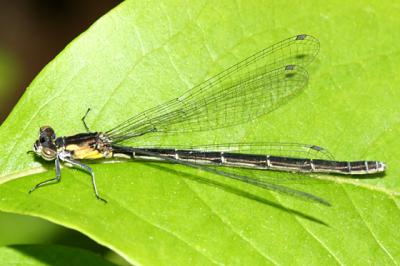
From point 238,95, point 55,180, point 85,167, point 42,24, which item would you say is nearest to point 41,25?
point 42,24

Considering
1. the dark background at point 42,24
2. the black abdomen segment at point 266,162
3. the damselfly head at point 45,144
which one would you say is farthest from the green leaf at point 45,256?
the dark background at point 42,24

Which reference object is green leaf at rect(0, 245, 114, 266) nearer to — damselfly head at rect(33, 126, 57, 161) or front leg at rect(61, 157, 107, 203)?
front leg at rect(61, 157, 107, 203)

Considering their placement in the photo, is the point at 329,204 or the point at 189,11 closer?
the point at 329,204

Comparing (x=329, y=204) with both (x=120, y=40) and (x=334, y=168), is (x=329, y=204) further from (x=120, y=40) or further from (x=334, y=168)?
(x=120, y=40)

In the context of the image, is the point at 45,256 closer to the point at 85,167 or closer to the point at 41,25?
the point at 85,167

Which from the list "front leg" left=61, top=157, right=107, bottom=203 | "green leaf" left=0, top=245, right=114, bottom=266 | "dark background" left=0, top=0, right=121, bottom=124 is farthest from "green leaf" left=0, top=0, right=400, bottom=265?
A: "dark background" left=0, top=0, right=121, bottom=124

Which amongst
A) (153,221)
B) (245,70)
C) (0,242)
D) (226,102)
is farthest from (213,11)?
(0,242)

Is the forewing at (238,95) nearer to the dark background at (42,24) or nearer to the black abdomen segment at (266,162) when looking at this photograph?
the black abdomen segment at (266,162)
